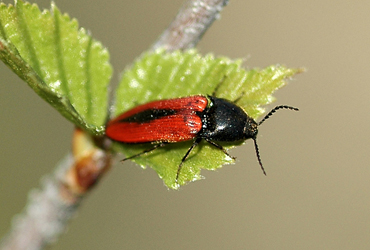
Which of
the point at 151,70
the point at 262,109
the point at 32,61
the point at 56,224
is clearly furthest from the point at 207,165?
the point at 32,61

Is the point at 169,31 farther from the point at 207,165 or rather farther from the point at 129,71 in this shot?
the point at 207,165

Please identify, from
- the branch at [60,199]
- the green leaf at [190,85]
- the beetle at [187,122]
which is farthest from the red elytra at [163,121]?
the branch at [60,199]

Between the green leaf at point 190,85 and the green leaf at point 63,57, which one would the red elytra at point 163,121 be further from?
the green leaf at point 63,57

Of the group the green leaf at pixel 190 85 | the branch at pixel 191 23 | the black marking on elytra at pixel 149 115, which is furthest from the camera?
the black marking on elytra at pixel 149 115

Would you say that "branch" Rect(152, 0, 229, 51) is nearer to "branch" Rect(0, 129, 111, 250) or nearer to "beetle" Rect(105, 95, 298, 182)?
"beetle" Rect(105, 95, 298, 182)

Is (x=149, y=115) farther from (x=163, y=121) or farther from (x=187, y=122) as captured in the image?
(x=187, y=122)
